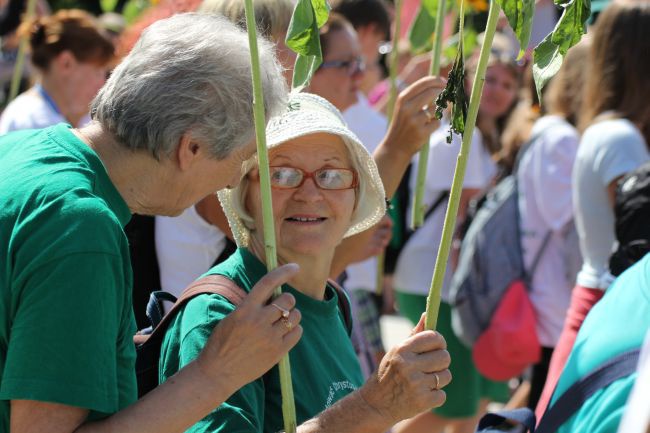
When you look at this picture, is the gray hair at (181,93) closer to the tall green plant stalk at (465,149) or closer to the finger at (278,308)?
the finger at (278,308)

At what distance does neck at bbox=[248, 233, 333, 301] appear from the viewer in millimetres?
2199

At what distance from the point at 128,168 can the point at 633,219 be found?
1.67 meters

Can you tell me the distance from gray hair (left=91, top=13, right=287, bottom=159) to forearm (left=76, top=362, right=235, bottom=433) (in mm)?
371

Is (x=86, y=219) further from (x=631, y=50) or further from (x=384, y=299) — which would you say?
(x=384, y=299)

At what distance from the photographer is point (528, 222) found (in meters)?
4.41

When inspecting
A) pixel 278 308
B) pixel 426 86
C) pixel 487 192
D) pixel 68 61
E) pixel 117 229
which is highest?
pixel 426 86

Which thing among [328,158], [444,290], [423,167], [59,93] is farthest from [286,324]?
[59,93]

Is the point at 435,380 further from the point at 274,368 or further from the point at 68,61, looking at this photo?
the point at 68,61

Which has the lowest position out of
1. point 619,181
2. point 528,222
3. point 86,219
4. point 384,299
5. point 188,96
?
point 384,299

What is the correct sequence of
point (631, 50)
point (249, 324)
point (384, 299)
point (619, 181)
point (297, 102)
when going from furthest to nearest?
point (384, 299), point (631, 50), point (619, 181), point (297, 102), point (249, 324)

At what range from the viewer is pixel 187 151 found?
1720 millimetres

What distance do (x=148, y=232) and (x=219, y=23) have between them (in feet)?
3.89

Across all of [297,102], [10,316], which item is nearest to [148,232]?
[297,102]

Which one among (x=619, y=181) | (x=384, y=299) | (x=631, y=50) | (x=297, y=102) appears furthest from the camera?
(x=384, y=299)
